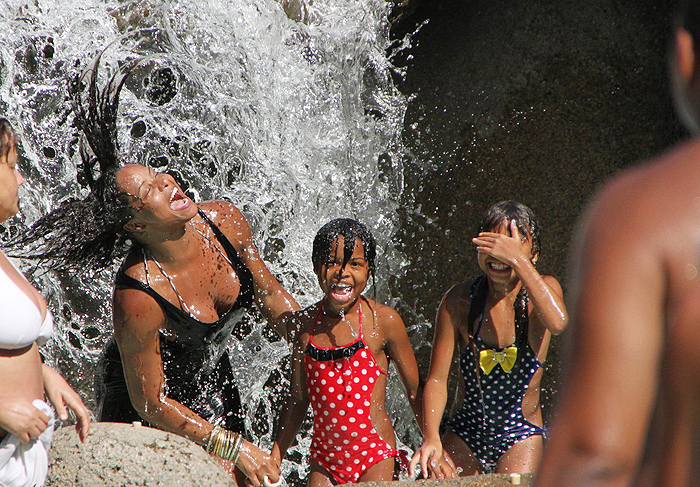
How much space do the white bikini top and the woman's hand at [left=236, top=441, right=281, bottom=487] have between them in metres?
1.19

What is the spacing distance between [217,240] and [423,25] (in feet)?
7.77

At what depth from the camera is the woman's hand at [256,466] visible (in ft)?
11.1

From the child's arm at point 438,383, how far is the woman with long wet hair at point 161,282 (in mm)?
624

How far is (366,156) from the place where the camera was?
5.35 m

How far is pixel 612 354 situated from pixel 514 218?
2.75m

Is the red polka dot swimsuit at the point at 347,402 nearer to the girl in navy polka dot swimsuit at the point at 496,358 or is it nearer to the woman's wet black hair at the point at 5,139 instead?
the girl in navy polka dot swimsuit at the point at 496,358

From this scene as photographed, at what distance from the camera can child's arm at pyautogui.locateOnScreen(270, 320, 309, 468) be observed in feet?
11.8

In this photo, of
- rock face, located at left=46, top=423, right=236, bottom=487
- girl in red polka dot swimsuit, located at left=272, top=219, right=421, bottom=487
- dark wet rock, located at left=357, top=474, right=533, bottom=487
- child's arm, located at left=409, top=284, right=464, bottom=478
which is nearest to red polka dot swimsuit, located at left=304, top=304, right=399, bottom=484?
girl in red polka dot swimsuit, located at left=272, top=219, right=421, bottom=487

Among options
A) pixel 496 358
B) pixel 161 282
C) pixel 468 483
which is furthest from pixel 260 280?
pixel 468 483

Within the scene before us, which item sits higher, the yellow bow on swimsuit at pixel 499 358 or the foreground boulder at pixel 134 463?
the yellow bow on swimsuit at pixel 499 358

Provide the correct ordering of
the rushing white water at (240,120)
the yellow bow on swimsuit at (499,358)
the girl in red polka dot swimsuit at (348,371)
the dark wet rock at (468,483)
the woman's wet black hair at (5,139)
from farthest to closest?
the rushing white water at (240,120), the yellow bow on swimsuit at (499,358), the girl in red polka dot swimsuit at (348,371), the dark wet rock at (468,483), the woman's wet black hair at (5,139)

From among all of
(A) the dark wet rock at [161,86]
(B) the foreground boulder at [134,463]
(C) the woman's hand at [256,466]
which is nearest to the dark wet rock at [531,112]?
(A) the dark wet rock at [161,86]

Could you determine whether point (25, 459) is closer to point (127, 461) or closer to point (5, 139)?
point (127, 461)

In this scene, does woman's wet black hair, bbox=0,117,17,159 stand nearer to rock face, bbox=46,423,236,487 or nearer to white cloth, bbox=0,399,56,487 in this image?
white cloth, bbox=0,399,56,487
